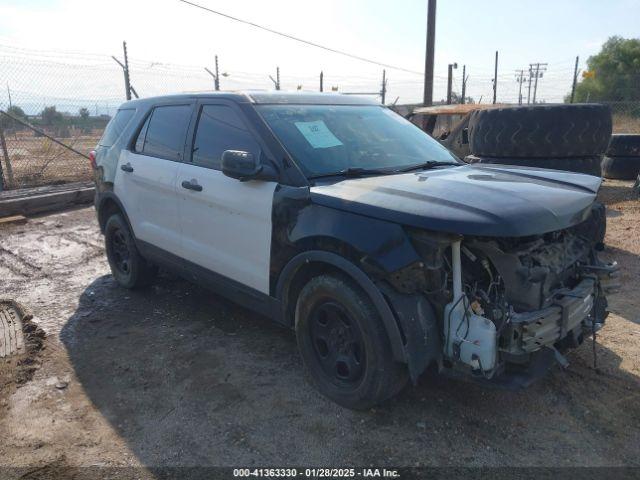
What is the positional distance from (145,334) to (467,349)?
9.02 ft

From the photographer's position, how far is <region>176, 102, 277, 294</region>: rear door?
11.0 ft

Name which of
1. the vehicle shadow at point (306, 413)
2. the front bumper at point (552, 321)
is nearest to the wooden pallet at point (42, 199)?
the vehicle shadow at point (306, 413)

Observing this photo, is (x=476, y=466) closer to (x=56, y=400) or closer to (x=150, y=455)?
(x=150, y=455)

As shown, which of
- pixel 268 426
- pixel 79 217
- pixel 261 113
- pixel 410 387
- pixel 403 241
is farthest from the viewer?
pixel 79 217

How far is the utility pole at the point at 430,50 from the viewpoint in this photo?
14.2 metres

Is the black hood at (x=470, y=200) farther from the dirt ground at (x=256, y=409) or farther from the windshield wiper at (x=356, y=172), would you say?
the dirt ground at (x=256, y=409)

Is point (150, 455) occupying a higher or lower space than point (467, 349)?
lower

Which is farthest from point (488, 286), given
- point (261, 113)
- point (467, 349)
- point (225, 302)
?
point (225, 302)

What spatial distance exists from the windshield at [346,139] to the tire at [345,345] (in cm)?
78

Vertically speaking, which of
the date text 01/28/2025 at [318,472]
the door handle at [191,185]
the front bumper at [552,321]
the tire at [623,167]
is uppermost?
the door handle at [191,185]

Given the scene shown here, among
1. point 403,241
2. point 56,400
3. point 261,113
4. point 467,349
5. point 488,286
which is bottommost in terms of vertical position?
point 56,400

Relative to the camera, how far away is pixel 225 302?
479 centimetres

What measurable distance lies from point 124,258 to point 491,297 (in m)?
3.88

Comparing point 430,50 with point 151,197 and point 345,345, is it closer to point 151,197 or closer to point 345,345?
point 151,197
